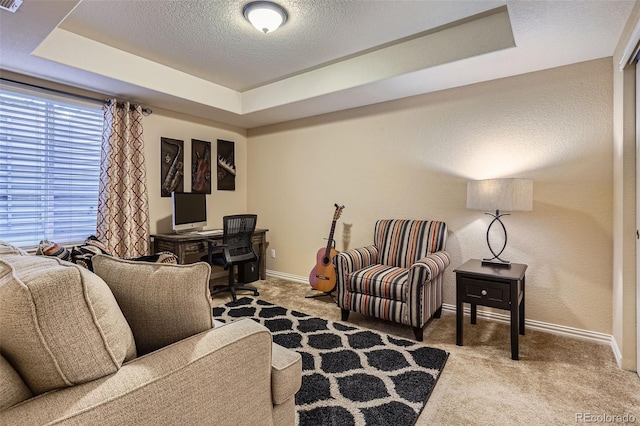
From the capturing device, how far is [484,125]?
124 inches

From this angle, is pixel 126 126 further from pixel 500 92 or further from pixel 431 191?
pixel 500 92

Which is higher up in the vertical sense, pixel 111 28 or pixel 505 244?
pixel 111 28

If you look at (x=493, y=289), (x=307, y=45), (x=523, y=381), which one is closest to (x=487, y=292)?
(x=493, y=289)

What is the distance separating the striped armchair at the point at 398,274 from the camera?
263cm

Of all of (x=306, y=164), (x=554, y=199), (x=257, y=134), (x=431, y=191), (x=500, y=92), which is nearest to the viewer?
(x=554, y=199)

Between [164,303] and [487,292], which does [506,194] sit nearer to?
[487,292]

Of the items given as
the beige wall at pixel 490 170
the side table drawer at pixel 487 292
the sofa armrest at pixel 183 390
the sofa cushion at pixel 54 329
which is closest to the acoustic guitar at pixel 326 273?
the beige wall at pixel 490 170

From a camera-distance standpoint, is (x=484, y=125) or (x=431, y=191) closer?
(x=484, y=125)

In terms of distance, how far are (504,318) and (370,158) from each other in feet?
7.02

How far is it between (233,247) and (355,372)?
6.99ft

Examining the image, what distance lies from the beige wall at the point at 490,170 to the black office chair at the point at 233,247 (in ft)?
2.71

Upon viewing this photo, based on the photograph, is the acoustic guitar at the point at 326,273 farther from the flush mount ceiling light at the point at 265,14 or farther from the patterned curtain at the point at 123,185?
the flush mount ceiling light at the point at 265,14

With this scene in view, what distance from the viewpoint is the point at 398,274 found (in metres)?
2.92

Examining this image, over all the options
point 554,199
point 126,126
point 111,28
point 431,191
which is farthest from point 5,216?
point 554,199
